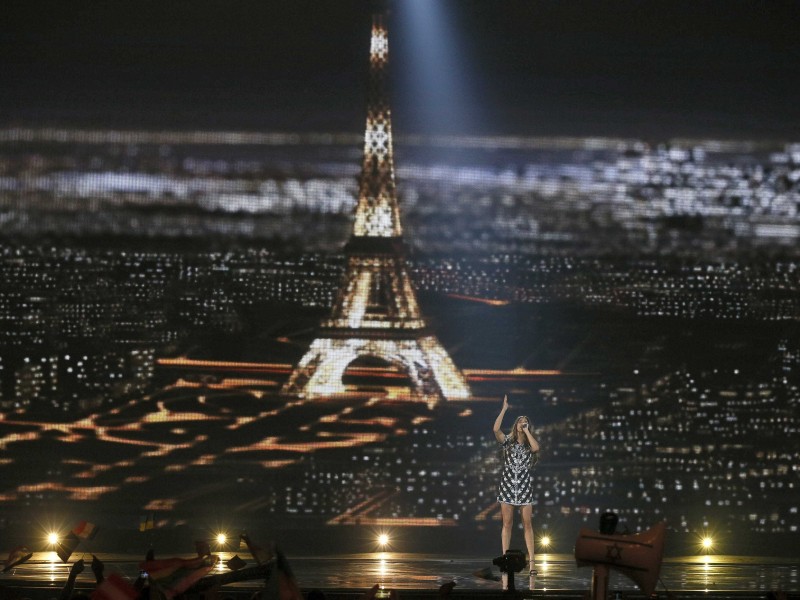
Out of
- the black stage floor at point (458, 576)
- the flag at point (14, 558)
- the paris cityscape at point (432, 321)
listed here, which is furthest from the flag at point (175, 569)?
the paris cityscape at point (432, 321)

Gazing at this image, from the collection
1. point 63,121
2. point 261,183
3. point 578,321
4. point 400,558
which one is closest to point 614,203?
point 578,321

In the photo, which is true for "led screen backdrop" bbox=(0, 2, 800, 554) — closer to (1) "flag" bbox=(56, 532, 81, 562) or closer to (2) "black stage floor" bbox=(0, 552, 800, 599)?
(2) "black stage floor" bbox=(0, 552, 800, 599)

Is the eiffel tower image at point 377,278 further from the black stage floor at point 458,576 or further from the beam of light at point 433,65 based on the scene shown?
the black stage floor at point 458,576

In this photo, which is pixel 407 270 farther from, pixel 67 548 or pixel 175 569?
pixel 175 569

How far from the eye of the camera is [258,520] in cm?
764

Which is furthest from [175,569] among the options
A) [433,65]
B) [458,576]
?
[433,65]

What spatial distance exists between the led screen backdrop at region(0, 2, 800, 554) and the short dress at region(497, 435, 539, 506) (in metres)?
2.37

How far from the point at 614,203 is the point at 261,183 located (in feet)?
7.71

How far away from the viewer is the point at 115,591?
8.68 feet

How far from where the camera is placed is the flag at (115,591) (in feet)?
8.63

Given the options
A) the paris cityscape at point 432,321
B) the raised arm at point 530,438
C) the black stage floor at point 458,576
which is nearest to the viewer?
the black stage floor at point 458,576

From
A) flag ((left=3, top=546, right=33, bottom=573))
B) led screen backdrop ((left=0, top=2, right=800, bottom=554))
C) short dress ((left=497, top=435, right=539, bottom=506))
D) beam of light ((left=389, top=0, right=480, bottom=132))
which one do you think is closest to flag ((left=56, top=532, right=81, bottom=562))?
flag ((left=3, top=546, right=33, bottom=573))

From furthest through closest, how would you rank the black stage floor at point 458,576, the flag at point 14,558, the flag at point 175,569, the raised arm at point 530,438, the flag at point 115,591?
the raised arm at point 530,438, the black stage floor at point 458,576, the flag at point 14,558, the flag at point 175,569, the flag at point 115,591

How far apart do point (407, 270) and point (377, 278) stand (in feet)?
0.70
